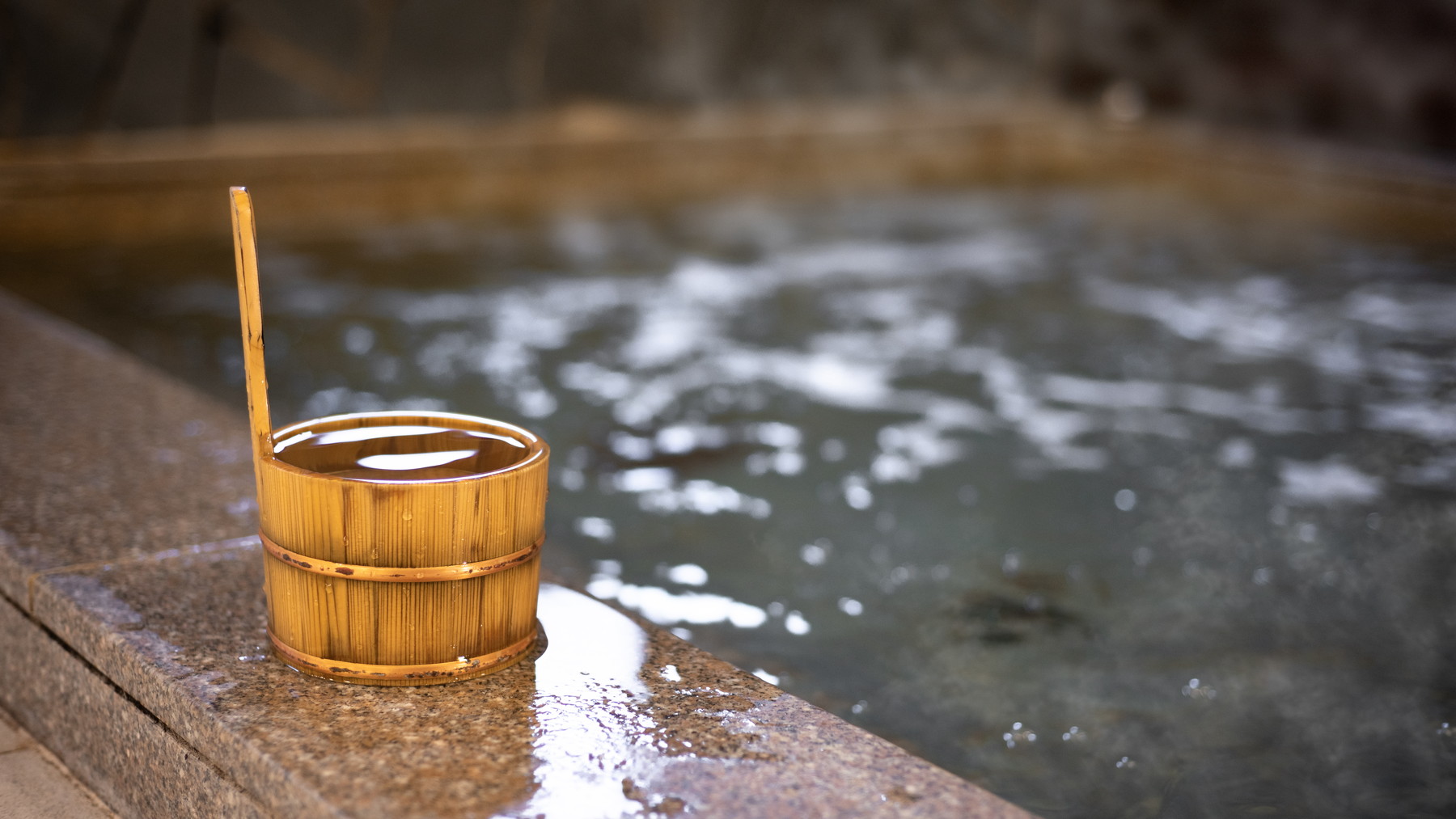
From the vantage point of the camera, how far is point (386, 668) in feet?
4.64

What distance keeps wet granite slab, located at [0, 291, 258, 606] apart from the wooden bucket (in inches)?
19.3

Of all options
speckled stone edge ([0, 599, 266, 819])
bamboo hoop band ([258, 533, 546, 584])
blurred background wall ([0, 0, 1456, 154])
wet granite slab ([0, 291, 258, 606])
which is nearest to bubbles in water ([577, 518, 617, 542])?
wet granite slab ([0, 291, 258, 606])

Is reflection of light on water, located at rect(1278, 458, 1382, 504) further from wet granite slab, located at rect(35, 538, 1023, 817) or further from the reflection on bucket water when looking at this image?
wet granite slab, located at rect(35, 538, 1023, 817)

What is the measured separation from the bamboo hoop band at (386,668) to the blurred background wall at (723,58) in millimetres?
5748

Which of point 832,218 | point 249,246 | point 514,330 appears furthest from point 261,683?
point 832,218

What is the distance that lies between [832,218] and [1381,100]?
3972 mm

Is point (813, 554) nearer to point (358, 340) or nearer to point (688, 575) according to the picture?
point (688, 575)

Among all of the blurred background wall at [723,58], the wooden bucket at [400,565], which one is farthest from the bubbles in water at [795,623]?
the blurred background wall at [723,58]

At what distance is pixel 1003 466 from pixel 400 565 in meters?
2.02

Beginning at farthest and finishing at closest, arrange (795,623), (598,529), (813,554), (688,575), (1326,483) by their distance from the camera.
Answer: (1326,483), (598,529), (813,554), (688,575), (795,623)

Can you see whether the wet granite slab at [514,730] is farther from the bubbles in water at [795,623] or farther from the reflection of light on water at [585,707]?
the bubbles in water at [795,623]

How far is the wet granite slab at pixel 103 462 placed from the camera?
1.82 meters

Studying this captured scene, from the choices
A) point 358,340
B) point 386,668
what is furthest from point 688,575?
point 358,340

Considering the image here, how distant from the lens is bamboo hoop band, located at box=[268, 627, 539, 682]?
142 centimetres
